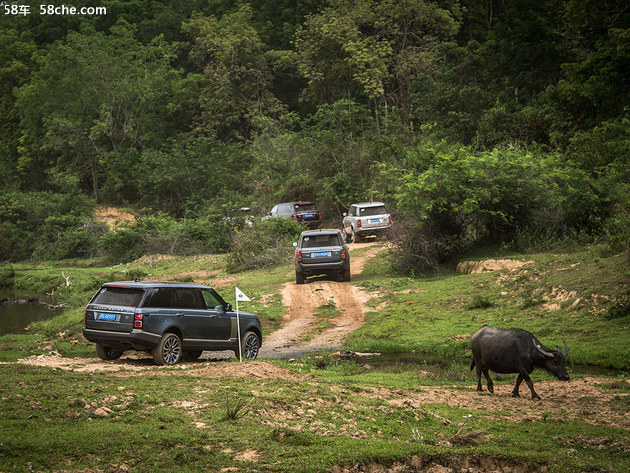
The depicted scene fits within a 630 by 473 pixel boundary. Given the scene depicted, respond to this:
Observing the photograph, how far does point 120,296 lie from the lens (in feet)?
44.6

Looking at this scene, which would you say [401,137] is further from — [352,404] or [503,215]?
[352,404]

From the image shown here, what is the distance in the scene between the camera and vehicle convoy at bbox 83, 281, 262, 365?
43.4ft

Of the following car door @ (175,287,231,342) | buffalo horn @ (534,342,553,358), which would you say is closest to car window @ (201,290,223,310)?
car door @ (175,287,231,342)

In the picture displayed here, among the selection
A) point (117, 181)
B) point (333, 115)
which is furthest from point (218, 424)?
point (117, 181)

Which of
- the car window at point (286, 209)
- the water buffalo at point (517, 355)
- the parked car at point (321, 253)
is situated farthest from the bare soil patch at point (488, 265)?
the car window at point (286, 209)

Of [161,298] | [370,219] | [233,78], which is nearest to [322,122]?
[233,78]

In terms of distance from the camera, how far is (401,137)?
4266 cm

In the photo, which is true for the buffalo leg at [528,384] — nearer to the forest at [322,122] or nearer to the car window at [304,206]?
the forest at [322,122]

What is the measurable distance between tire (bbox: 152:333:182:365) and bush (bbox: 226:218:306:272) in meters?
17.5

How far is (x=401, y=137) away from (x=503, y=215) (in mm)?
19041

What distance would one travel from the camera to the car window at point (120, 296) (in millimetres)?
13406

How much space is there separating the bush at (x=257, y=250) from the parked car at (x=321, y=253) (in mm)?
6548

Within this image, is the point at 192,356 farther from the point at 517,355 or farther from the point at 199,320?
the point at 517,355

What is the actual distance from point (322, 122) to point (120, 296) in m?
35.9
